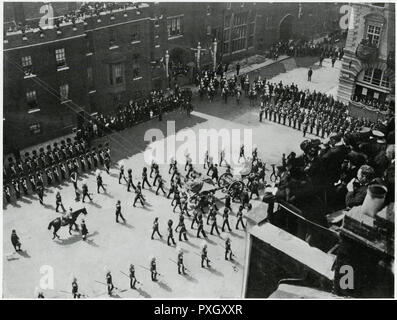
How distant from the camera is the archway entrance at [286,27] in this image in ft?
195

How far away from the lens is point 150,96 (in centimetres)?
4256

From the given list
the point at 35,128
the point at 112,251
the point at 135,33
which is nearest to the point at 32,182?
the point at 35,128

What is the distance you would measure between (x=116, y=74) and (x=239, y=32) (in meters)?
19.8

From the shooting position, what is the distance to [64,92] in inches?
1417

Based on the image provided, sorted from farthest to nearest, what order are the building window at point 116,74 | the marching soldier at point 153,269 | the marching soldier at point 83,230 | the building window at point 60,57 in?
the building window at point 116,74
the building window at point 60,57
the marching soldier at point 83,230
the marching soldier at point 153,269

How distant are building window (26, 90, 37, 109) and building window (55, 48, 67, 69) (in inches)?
111

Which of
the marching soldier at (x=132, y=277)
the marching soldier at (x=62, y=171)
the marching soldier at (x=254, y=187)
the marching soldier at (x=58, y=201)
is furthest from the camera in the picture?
the marching soldier at (x=62, y=171)

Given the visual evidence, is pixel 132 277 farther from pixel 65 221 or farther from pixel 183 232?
pixel 65 221

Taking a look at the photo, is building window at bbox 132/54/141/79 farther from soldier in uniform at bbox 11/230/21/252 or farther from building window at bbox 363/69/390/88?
soldier in uniform at bbox 11/230/21/252

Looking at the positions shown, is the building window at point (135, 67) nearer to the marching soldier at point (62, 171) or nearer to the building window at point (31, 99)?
the building window at point (31, 99)

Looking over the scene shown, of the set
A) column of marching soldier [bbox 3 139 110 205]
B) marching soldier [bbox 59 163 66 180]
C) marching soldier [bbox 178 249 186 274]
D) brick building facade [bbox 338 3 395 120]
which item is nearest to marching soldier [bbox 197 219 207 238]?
marching soldier [bbox 178 249 186 274]

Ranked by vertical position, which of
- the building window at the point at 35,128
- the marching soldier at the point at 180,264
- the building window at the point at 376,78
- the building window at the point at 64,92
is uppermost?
the building window at the point at 376,78

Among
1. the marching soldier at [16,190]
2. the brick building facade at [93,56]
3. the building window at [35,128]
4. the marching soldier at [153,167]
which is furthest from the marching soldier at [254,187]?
the building window at [35,128]

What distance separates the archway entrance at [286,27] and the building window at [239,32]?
7275mm
